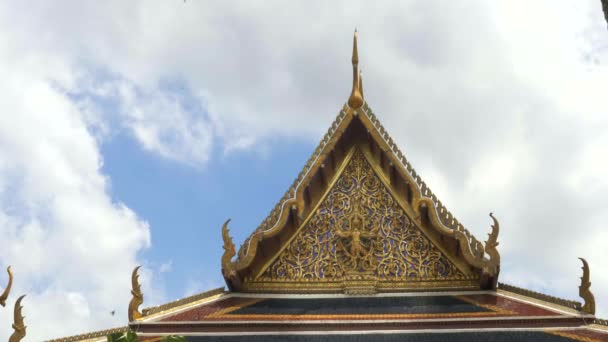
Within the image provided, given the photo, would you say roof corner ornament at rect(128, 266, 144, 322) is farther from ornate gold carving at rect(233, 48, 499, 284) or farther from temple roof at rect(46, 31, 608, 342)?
ornate gold carving at rect(233, 48, 499, 284)

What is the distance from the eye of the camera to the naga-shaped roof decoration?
1054cm

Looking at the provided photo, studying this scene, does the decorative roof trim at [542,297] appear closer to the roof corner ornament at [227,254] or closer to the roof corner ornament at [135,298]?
the roof corner ornament at [227,254]

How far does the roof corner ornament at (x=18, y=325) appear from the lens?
836 cm

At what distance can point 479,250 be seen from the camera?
10461 millimetres

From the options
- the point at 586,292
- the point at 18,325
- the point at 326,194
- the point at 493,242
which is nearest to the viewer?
the point at 18,325

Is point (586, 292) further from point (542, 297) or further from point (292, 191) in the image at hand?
point (292, 191)

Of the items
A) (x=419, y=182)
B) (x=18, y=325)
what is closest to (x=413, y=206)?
(x=419, y=182)

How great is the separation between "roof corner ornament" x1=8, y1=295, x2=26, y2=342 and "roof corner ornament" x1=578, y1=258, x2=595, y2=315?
7.04 m

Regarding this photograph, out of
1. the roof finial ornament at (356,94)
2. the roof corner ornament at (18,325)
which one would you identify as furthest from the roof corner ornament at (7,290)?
the roof finial ornament at (356,94)

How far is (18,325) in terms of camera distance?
27.7 ft

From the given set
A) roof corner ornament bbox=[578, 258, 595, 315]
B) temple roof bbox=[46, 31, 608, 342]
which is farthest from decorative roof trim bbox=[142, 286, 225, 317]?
roof corner ornament bbox=[578, 258, 595, 315]

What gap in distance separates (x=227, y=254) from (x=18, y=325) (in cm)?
319

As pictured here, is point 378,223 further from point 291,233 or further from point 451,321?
point 451,321

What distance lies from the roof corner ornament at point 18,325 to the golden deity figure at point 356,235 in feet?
15.6
